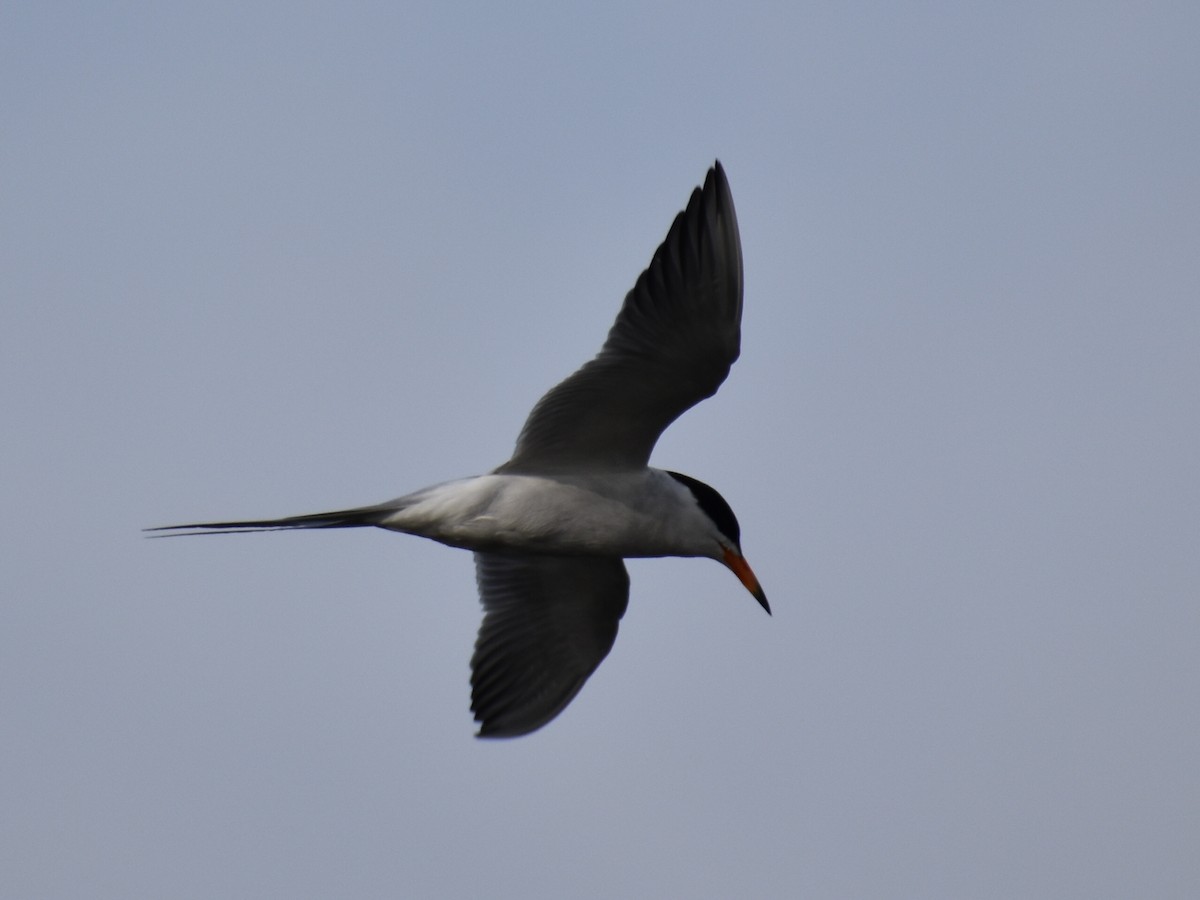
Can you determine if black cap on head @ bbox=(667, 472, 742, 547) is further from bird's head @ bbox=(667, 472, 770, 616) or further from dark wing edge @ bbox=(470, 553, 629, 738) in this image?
dark wing edge @ bbox=(470, 553, 629, 738)

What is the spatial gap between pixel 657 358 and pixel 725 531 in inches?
41.5

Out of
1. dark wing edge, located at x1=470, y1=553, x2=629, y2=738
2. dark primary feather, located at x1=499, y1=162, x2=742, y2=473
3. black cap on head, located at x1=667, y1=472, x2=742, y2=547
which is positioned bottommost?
dark wing edge, located at x1=470, y1=553, x2=629, y2=738

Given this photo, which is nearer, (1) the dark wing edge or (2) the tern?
(2) the tern

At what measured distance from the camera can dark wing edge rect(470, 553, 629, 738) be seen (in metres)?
8.51

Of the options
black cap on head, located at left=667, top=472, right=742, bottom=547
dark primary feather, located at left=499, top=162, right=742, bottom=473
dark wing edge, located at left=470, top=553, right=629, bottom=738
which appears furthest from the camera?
dark wing edge, located at left=470, top=553, right=629, bottom=738

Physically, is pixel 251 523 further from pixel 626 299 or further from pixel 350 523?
pixel 626 299

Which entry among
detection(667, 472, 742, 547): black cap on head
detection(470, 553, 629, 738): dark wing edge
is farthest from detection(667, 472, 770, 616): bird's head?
detection(470, 553, 629, 738): dark wing edge

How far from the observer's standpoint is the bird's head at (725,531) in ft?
25.3

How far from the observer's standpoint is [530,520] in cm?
751

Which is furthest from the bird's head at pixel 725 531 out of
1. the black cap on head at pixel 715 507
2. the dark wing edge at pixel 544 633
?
the dark wing edge at pixel 544 633

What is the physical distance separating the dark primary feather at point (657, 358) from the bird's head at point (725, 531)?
32cm

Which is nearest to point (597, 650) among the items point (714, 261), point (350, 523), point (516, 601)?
Answer: point (516, 601)

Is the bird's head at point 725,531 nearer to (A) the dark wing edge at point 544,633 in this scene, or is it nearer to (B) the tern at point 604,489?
(B) the tern at point 604,489

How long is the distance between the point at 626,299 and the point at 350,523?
1.65 meters
